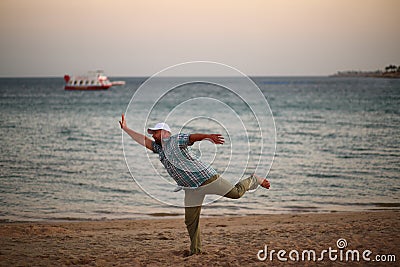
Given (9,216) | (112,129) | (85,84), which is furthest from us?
(85,84)

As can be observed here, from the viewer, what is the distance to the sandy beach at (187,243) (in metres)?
7.55

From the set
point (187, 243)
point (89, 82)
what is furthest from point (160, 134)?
point (89, 82)

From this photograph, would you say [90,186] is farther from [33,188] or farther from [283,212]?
[283,212]

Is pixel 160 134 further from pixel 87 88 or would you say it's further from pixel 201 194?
pixel 87 88

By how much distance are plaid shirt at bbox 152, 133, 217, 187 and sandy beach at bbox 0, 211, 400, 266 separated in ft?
3.87

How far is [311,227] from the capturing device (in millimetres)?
9844

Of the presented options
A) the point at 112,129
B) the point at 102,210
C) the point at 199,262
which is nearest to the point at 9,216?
the point at 102,210

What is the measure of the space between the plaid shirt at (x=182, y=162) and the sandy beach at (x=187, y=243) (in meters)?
1.18

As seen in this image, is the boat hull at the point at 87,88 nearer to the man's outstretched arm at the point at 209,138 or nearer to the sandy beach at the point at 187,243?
the sandy beach at the point at 187,243

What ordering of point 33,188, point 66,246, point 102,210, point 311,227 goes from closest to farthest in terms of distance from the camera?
point 66,246
point 311,227
point 102,210
point 33,188

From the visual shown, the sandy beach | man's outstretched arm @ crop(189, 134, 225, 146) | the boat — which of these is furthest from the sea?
the boat

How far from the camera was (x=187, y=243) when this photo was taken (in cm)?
885

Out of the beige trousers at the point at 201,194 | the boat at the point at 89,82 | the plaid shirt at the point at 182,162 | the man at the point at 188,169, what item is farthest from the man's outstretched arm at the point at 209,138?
the boat at the point at 89,82

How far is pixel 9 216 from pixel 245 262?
7.41 meters
